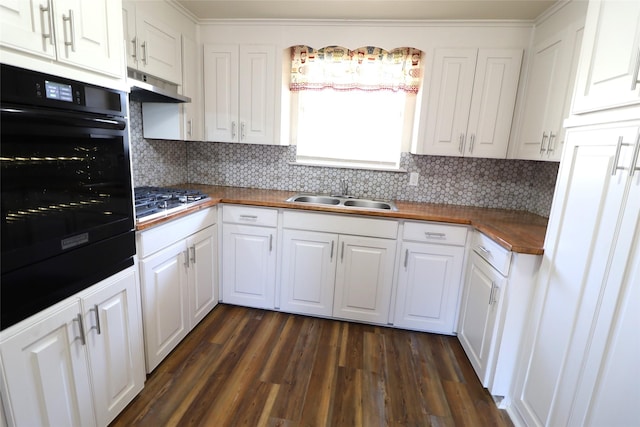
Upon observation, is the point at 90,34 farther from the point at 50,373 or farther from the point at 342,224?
the point at 342,224

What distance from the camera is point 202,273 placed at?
2.26 m

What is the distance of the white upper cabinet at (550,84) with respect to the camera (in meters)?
1.78

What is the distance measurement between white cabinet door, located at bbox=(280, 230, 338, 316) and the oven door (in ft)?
3.99

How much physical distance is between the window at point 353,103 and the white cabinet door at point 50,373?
2.11 metres

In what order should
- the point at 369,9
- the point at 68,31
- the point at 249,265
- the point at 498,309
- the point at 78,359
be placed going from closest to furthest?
the point at 68,31
the point at 78,359
the point at 498,309
the point at 369,9
the point at 249,265

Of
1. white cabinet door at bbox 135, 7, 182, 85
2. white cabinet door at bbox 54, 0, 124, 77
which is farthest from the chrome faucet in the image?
white cabinet door at bbox 54, 0, 124, 77

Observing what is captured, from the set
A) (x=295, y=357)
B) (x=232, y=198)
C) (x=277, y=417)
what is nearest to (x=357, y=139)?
(x=232, y=198)

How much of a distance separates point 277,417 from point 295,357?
0.46 metres

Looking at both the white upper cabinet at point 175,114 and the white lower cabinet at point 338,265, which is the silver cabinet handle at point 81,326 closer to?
the white lower cabinet at point 338,265

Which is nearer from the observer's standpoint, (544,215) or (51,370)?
(51,370)

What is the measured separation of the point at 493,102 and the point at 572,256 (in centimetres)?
144

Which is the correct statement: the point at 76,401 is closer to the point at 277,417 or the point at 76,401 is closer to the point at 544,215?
the point at 277,417

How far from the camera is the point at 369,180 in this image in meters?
2.77

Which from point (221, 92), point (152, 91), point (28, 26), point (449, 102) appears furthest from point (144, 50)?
point (449, 102)
